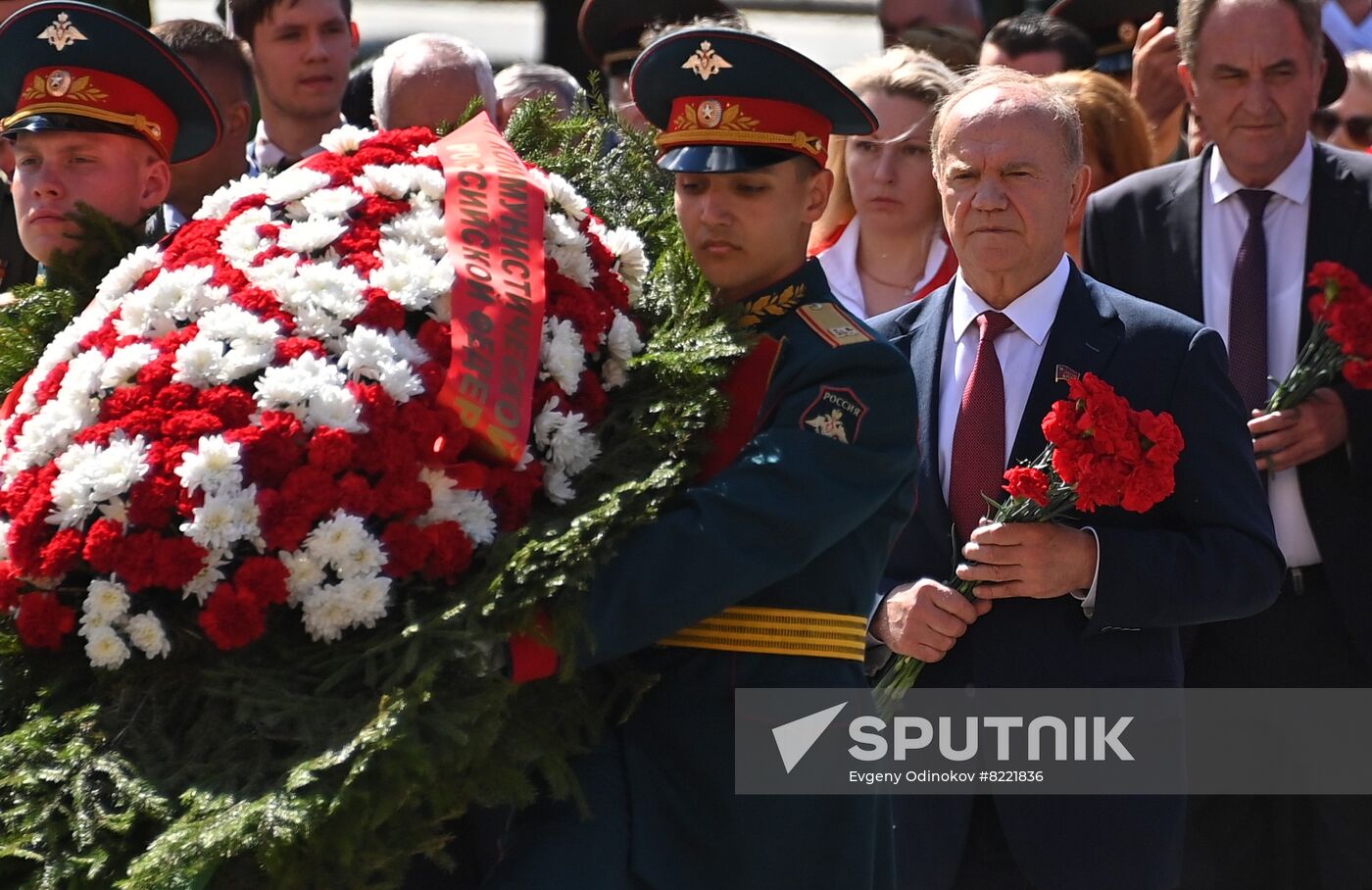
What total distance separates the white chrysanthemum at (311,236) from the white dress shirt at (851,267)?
223cm

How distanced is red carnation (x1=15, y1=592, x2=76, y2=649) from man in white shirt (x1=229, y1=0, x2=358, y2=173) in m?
3.18

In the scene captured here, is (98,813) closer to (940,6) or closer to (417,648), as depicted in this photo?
(417,648)

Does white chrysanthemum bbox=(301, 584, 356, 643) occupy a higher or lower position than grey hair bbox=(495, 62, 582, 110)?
lower

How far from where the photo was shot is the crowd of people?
3.71 metres

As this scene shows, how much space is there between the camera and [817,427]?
367cm

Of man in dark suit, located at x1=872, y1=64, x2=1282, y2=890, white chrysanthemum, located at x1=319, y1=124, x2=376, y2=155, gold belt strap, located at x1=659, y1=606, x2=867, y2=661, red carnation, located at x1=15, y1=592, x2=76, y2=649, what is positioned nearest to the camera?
red carnation, located at x1=15, y1=592, x2=76, y2=649

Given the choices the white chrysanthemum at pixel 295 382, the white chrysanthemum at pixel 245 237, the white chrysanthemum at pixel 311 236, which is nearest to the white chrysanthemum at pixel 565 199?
the white chrysanthemum at pixel 311 236

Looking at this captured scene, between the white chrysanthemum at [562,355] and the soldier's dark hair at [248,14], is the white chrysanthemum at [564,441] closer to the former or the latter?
the white chrysanthemum at [562,355]

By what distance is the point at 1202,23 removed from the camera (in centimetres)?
564

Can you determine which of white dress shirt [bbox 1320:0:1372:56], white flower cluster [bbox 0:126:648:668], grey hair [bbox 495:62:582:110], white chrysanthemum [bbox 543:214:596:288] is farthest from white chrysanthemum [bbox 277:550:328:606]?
white dress shirt [bbox 1320:0:1372:56]

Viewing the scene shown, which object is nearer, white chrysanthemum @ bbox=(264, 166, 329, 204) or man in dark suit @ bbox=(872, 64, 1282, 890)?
white chrysanthemum @ bbox=(264, 166, 329, 204)

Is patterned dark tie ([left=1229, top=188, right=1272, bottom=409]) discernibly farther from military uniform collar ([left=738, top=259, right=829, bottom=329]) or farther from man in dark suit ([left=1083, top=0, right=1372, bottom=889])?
military uniform collar ([left=738, top=259, right=829, bottom=329])

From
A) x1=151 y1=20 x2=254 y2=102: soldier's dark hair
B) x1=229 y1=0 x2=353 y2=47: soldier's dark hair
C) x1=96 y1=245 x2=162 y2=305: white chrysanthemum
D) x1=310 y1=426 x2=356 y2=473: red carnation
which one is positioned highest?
x1=229 y1=0 x2=353 y2=47: soldier's dark hair

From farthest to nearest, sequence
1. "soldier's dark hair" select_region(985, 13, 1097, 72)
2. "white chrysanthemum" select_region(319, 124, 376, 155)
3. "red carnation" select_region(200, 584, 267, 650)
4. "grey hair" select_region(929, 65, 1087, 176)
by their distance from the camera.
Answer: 1. "soldier's dark hair" select_region(985, 13, 1097, 72)
2. "grey hair" select_region(929, 65, 1087, 176)
3. "white chrysanthemum" select_region(319, 124, 376, 155)
4. "red carnation" select_region(200, 584, 267, 650)
